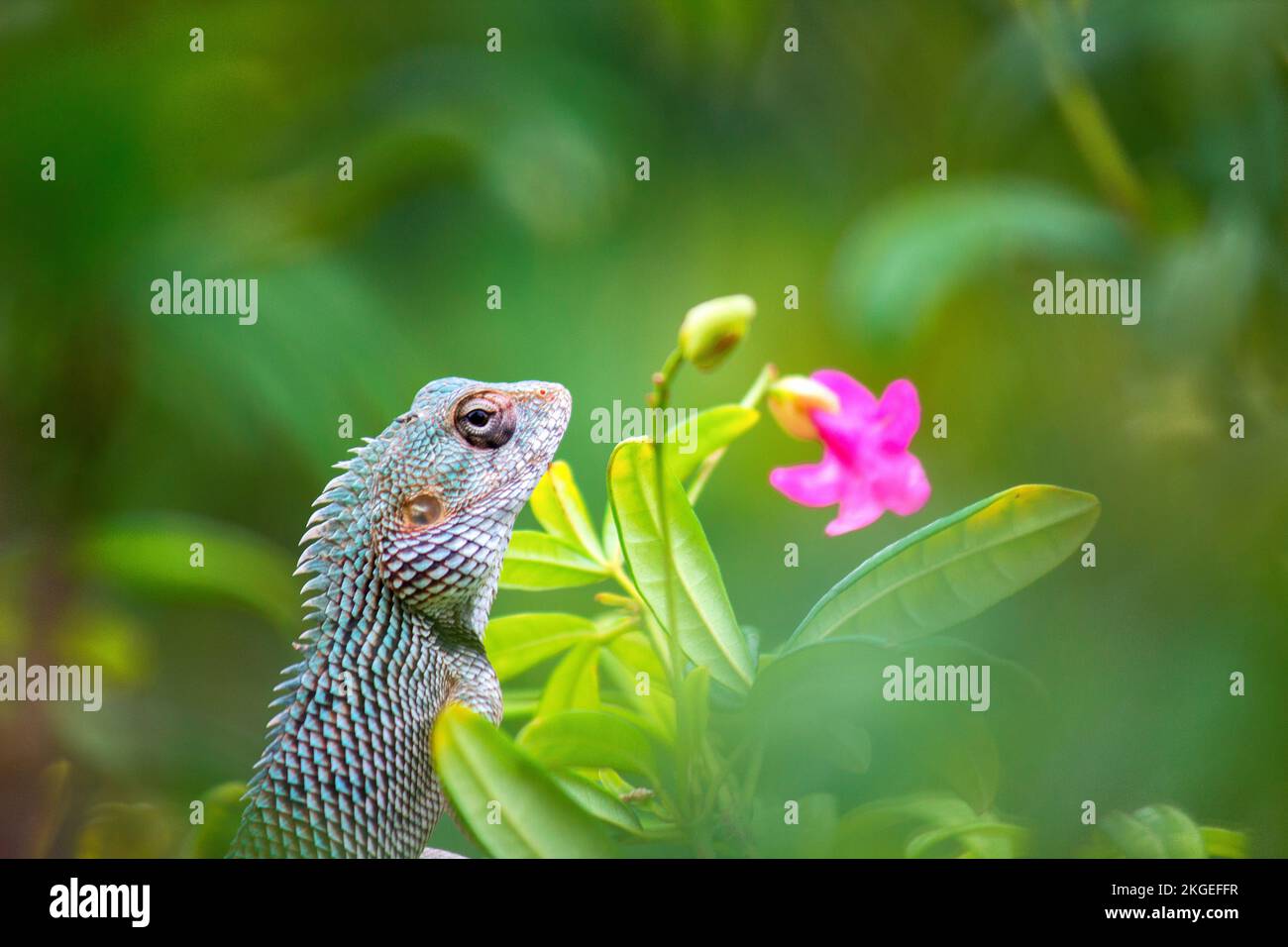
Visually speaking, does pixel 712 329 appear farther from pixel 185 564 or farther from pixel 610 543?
pixel 185 564

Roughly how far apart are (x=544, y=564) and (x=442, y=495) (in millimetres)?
230

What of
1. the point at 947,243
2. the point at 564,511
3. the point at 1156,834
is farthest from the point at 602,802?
the point at 947,243

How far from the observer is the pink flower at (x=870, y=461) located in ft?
3.35

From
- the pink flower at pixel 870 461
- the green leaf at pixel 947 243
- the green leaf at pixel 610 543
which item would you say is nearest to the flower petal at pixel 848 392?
the pink flower at pixel 870 461

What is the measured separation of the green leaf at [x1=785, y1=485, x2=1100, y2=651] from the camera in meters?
1.02

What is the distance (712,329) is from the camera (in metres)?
0.92

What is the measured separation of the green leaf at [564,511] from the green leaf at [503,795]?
261 mm

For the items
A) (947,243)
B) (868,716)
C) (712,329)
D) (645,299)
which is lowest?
(868,716)

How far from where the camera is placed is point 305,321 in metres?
2.19

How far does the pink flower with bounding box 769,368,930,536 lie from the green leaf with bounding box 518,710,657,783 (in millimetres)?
258

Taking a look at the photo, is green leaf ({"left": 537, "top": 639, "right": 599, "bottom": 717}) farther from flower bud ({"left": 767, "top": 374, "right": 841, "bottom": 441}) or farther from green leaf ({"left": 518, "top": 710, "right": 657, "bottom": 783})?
flower bud ({"left": 767, "top": 374, "right": 841, "bottom": 441})

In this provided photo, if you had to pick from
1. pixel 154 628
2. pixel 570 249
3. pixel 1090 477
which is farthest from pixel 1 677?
pixel 1090 477

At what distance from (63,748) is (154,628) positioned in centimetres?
59

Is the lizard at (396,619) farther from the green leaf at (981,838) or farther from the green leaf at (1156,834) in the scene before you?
the green leaf at (1156,834)
